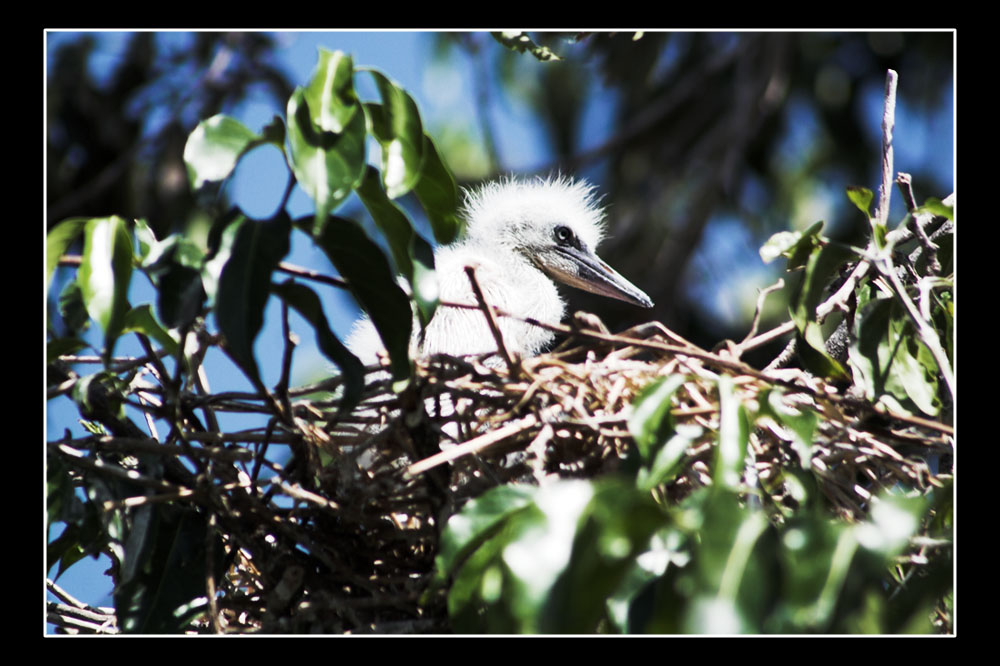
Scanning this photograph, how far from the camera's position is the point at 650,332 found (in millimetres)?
2164

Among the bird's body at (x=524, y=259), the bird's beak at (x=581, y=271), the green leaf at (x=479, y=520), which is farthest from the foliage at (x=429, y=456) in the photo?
the bird's beak at (x=581, y=271)

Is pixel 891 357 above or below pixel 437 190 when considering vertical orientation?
below

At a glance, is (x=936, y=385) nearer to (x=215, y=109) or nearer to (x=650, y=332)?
(x=650, y=332)

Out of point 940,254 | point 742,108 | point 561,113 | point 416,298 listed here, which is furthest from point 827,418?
point 561,113

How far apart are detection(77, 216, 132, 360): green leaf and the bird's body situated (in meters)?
1.07

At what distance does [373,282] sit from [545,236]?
1.78m

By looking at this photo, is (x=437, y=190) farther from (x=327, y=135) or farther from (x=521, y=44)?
(x=521, y=44)

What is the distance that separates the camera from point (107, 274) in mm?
1699

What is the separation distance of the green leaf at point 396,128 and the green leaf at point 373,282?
4.0 inches

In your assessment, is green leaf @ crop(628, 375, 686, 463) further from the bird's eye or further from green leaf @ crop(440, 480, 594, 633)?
the bird's eye

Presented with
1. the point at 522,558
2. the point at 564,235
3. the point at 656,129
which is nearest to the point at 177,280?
the point at 522,558

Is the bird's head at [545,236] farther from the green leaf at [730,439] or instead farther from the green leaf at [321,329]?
the green leaf at [730,439]

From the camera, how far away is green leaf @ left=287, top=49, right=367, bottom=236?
1.56m

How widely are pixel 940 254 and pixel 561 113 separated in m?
4.62
